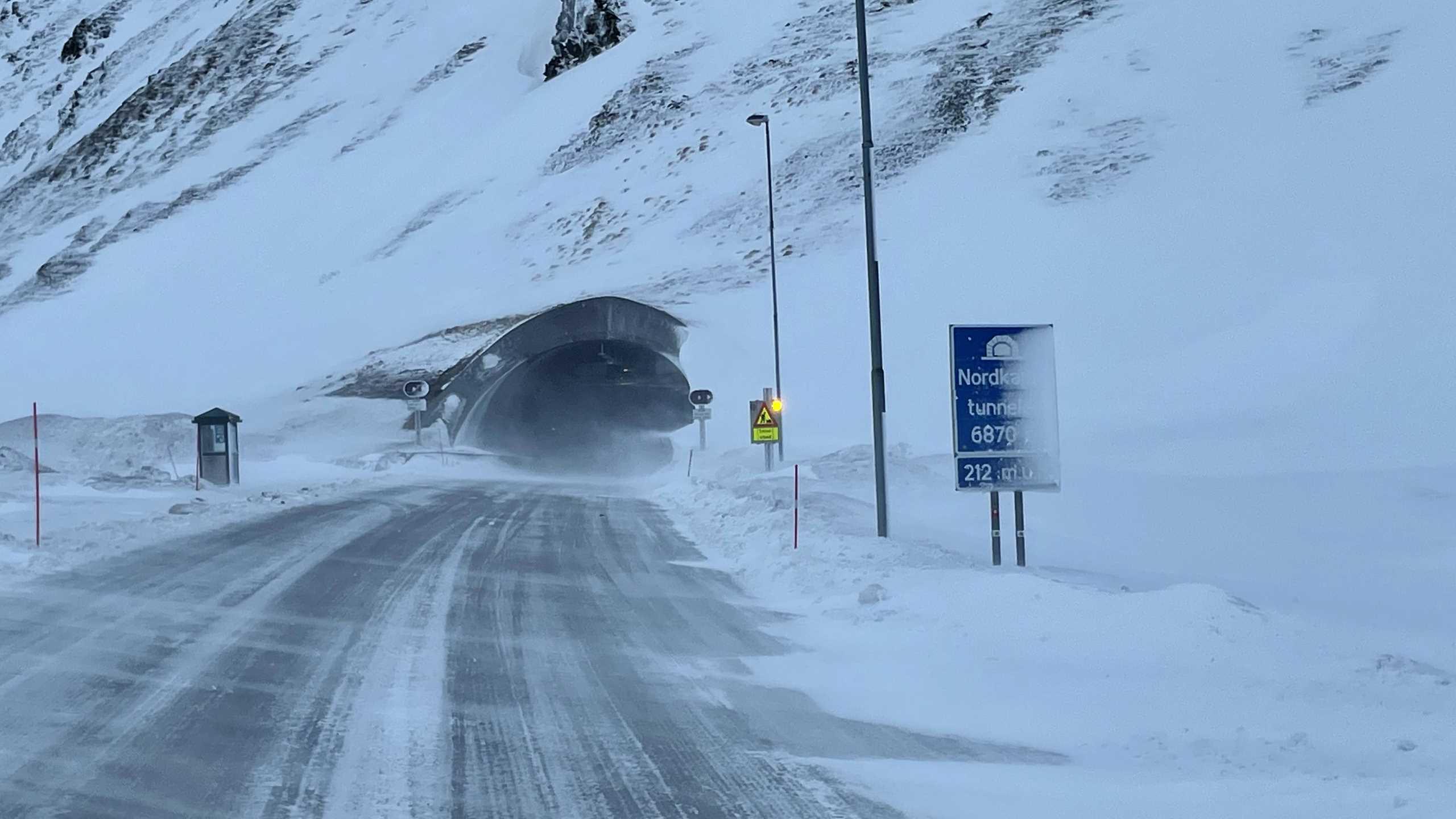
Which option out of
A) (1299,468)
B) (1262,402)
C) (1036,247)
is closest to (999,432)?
(1299,468)

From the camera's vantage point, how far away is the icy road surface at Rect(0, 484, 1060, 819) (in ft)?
21.1

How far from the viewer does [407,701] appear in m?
8.33

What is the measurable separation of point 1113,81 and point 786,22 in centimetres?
2332

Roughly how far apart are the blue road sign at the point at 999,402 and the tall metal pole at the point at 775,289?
16.0m

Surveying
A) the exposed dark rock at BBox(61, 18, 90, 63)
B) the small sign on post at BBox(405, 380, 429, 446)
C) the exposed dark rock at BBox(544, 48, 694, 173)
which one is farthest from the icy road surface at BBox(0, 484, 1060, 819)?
the exposed dark rock at BBox(61, 18, 90, 63)

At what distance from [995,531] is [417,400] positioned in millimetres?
29741

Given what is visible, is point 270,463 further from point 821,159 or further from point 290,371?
point 821,159

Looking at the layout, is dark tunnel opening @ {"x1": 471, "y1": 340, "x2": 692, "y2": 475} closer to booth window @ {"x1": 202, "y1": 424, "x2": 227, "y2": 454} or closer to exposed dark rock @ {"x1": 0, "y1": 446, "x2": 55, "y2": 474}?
booth window @ {"x1": 202, "y1": 424, "x2": 227, "y2": 454}

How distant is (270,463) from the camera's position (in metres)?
36.1

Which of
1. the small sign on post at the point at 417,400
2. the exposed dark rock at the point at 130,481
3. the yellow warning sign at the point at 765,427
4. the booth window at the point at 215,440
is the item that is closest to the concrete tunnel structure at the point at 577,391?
the small sign on post at the point at 417,400

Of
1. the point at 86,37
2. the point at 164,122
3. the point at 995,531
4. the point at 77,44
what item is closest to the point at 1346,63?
the point at 995,531

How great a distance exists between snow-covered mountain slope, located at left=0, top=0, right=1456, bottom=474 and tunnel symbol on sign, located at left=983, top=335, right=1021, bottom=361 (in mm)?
11910

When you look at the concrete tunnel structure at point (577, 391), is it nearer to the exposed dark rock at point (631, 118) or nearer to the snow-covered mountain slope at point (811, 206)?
the snow-covered mountain slope at point (811, 206)

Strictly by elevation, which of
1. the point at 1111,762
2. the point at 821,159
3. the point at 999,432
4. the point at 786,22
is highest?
the point at 786,22
